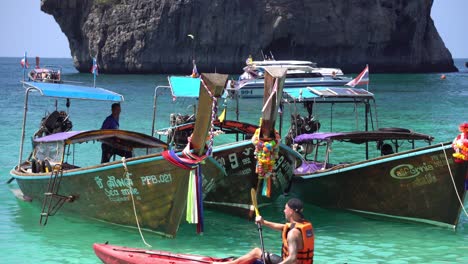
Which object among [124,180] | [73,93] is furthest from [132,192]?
[73,93]

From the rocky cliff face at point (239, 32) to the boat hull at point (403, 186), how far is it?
231ft

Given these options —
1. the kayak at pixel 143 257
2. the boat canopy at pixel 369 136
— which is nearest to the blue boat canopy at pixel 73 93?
the boat canopy at pixel 369 136

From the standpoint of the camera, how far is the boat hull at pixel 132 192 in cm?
1247

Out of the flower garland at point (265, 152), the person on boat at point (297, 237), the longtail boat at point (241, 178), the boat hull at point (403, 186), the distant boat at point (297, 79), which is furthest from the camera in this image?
the distant boat at point (297, 79)

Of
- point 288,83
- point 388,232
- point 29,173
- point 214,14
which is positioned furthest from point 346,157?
point 214,14

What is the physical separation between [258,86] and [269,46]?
1652 inches

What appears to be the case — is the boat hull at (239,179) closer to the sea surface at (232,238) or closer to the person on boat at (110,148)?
the sea surface at (232,238)

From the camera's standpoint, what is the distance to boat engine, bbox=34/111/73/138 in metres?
17.9

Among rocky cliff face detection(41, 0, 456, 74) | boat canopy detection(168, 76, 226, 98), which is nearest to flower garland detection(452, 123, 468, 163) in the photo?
boat canopy detection(168, 76, 226, 98)

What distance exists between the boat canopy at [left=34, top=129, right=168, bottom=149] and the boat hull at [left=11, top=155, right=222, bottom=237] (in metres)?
0.65

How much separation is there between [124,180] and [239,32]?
74.0 m

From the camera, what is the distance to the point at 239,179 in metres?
14.8

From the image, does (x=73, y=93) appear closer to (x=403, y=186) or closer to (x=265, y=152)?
(x=265, y=152)

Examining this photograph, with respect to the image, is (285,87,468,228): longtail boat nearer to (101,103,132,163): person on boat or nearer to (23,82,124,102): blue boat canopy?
(101,103,132,163): person on boat
